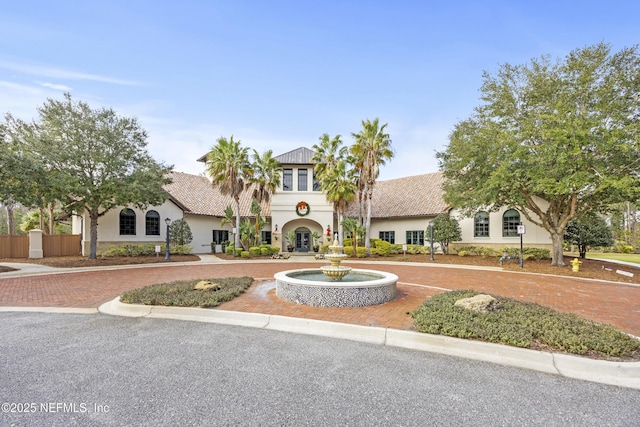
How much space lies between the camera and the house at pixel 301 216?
23.7m

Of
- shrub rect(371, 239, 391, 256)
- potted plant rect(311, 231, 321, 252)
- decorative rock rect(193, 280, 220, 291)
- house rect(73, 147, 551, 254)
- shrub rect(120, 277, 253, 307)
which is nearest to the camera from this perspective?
shrub rect(120, 277, 253, 307)

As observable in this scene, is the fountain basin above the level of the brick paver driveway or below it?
above

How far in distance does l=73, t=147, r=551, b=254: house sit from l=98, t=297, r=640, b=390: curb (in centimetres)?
1897

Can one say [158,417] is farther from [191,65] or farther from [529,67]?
[529,67]

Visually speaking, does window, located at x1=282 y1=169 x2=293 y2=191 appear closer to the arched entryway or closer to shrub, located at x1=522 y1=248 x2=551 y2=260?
the arched entryway

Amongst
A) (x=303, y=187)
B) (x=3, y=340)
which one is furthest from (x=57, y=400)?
(x=303, y=187)

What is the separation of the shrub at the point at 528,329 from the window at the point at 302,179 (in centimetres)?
2150

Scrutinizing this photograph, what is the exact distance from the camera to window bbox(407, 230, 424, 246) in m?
26.5

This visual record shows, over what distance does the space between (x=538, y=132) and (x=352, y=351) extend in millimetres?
15703

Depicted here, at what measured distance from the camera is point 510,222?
2341 centimetres

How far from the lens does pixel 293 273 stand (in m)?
10.6

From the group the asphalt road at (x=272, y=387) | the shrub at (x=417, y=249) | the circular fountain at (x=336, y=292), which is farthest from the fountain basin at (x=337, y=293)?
the shrub at (x=417, y=249)

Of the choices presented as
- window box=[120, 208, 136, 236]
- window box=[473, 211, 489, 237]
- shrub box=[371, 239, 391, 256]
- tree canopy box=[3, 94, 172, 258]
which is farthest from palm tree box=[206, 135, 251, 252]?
window box=[473, 211, 489, 237]

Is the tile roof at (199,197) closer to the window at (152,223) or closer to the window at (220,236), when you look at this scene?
the window at (220,236)
